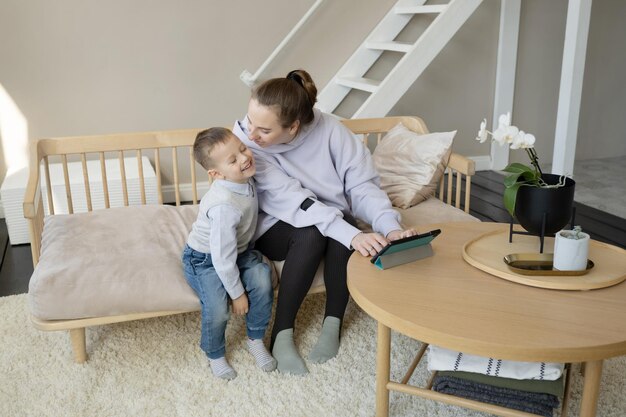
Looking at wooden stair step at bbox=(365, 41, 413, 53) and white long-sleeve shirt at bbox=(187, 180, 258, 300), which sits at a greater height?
wooden stair step at bbox=(365, 41, 413, 53)

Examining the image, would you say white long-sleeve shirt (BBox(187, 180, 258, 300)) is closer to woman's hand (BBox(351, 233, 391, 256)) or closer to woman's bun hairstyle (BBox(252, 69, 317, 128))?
woman's bun hairstyle (BBox(252, 69, 317, 128))

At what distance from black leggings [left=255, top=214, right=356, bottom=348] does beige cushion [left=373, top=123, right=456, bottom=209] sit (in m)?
0.57

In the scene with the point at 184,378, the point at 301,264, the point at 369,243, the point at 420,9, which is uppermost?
the point at 420,9

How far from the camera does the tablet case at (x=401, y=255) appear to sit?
169 centimetres

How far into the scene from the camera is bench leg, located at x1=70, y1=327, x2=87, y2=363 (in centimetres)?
197

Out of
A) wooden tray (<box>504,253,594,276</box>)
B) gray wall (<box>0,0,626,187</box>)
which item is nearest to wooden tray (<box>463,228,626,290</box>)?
wooden tray (<box>504,253,594,276</box>)

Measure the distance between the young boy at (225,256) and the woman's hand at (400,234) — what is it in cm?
41

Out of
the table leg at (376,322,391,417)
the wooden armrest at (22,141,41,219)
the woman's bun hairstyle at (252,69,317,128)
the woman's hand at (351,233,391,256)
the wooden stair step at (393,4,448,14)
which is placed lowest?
the table leg at (376,322,391,417)

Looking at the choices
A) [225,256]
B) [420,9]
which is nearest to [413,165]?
[225,256]

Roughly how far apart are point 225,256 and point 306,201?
358 mm

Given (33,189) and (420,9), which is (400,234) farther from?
(420,9)

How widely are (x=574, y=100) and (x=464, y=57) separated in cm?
115

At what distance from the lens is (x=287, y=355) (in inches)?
77.1

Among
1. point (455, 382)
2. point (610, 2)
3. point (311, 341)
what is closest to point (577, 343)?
point (455, 382)
